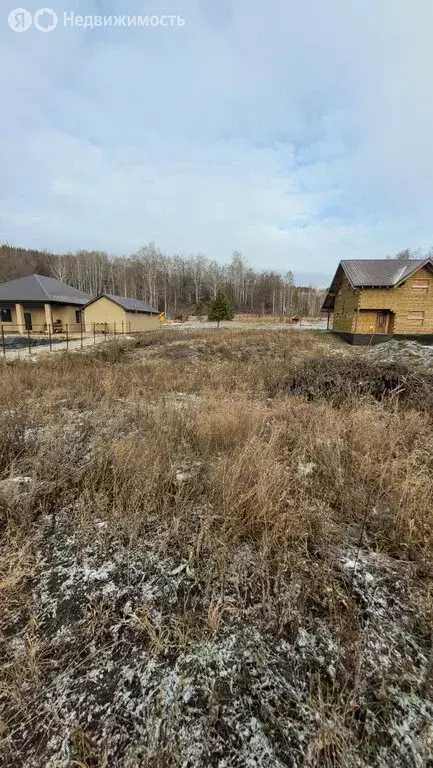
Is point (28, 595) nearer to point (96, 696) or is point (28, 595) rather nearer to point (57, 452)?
point (96, 696)

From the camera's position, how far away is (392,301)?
21.8 meters

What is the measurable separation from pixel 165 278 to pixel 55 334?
50.5 meters

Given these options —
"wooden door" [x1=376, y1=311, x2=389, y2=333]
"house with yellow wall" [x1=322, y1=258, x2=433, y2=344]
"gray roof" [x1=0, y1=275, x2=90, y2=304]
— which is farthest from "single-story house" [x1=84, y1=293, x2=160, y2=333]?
"wooden door" [x1=376, y1=311, x2=389, y2=333]

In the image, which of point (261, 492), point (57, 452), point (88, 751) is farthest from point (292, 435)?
point (88, 751)

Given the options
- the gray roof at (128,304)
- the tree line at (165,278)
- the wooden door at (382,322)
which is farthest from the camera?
the tree line at (165,278)

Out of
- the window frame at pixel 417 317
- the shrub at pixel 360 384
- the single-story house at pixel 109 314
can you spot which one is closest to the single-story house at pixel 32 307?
the single-story house at pixel 109 314

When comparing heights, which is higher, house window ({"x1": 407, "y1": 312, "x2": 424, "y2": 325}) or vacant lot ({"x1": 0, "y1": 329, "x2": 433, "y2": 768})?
house window ({"x1": 407, "y1": 312, "x2": 424, "y2": 325})

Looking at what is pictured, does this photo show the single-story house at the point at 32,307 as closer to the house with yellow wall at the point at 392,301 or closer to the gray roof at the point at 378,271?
the gray roof at the point at 378,271

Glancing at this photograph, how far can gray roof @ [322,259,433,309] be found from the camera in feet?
69.7

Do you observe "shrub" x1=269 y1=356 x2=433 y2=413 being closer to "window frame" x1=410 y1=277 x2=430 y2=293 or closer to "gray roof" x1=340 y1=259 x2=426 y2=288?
"gray roof" x1=340 y1=259 x2=426 y2=288

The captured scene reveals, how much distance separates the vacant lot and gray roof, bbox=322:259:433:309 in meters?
20.4

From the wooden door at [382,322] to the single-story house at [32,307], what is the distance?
81.4ft

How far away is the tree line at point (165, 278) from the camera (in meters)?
70.3

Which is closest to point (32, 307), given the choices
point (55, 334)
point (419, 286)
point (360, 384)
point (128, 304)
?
point (55, 334)
